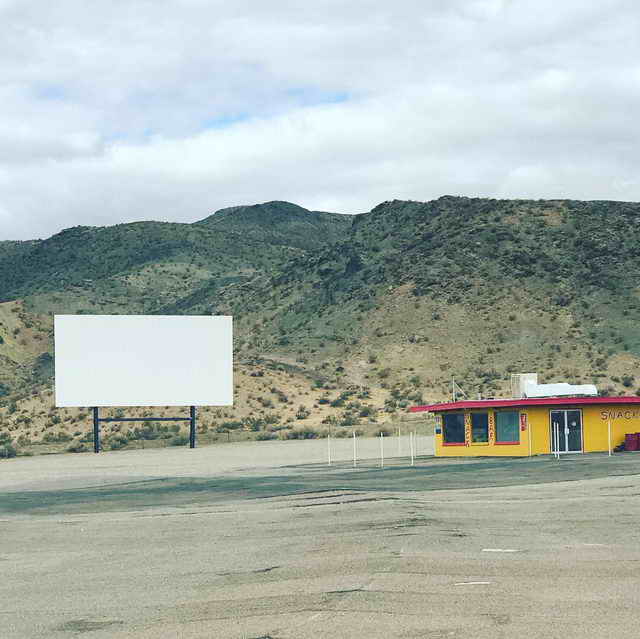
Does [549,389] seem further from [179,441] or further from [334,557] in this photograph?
[179,441]

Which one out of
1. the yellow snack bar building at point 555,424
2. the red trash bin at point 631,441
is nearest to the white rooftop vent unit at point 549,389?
the yellow snack bar building at point 555,424

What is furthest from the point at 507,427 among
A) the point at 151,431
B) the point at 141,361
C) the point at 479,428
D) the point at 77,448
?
the point at 151,431

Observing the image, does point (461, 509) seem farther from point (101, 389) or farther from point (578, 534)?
point (101, 389)

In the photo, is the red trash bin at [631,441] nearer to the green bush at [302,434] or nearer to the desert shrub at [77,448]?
the green bush at [302,434]

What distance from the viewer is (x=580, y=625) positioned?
1466 cm

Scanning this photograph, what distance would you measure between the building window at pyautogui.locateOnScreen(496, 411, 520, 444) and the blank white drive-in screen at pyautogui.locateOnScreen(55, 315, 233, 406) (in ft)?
77.8

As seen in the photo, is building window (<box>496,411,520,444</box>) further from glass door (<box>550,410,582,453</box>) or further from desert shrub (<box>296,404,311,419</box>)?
desert shrub (<box>296,404,311,419</box>)

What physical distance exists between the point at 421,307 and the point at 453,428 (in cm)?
6720

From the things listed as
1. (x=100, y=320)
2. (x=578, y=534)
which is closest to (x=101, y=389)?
(x=100, y=320)

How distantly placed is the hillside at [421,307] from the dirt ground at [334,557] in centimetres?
5478

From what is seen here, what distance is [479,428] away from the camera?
53625 mm

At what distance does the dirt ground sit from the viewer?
15609 millimetres

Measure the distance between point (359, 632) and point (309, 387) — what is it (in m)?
89.1

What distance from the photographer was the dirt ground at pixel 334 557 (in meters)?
15.6
